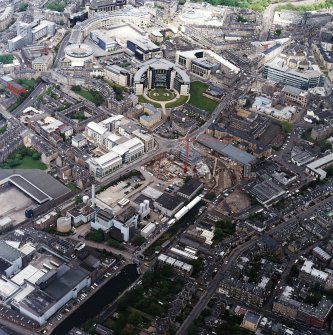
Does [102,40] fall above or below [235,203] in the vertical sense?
below

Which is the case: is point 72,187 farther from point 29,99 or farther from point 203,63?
point 203,63

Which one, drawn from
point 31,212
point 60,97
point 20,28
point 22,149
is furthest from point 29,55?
point 31,212

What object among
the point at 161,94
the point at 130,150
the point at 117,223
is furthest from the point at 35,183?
the point at 161,94

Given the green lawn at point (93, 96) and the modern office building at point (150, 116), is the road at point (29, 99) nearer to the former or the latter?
the green lawn at point (93, 96)

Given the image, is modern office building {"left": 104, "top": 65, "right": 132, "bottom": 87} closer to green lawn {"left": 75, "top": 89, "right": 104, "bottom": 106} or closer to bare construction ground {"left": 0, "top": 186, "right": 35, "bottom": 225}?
green lawn {"left": 75, "top": 89, "right": 104, "bottom": 106}

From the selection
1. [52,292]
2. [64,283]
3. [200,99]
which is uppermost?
[64,283]

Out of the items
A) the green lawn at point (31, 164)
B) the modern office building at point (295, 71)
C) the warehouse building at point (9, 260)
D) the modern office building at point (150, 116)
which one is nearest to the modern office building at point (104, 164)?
the green lawn at point (31, 164)

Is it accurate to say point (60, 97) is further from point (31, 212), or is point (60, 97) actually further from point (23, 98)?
point (31, 212)
